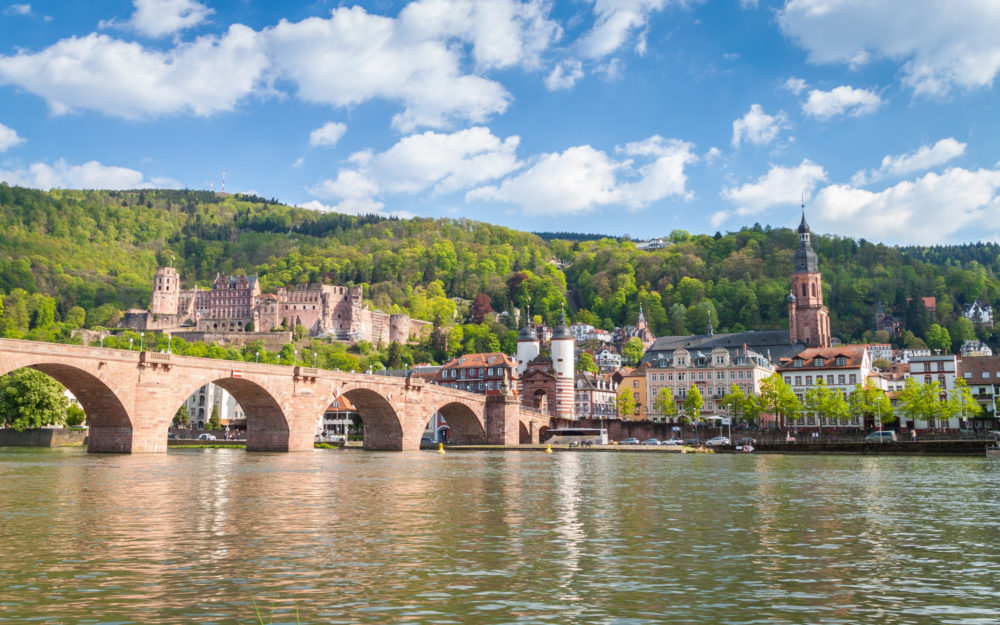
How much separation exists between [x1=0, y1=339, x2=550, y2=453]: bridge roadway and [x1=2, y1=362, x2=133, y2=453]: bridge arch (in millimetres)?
54

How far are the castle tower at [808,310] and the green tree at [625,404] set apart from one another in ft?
110

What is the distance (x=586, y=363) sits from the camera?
516 ft

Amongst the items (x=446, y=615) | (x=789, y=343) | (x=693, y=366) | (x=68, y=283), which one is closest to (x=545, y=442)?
(x=693, y=366)

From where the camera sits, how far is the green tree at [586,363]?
154 meters

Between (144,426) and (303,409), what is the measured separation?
509 inches

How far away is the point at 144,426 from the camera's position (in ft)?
162

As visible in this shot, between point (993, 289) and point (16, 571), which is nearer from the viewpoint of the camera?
point (16, 571)

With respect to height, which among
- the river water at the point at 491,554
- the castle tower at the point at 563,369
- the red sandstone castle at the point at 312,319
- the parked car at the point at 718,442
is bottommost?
the parked car at the point at 718,442

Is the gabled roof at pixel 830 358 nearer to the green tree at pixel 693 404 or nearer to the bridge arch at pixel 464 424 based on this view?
the green tree at pixel 693 404

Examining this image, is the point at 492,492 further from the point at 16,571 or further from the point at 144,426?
the point at 144,426

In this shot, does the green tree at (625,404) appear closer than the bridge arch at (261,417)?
No

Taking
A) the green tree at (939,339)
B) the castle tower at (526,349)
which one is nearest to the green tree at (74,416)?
the castle tower at (526,349)

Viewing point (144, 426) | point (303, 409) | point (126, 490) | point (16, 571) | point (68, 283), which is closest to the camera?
point (16, 571)

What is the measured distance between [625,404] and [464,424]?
29782mm
